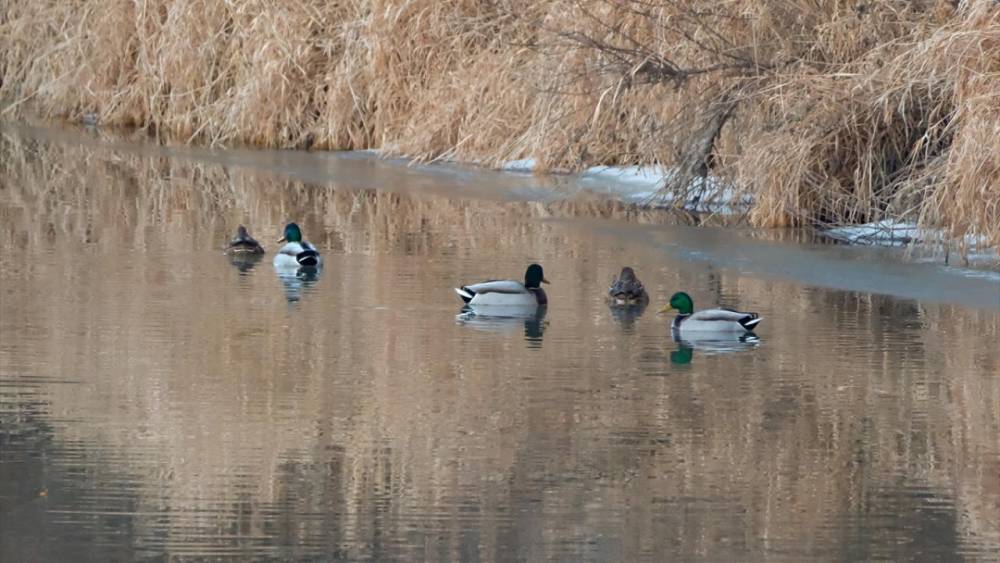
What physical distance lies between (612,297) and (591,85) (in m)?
5.71

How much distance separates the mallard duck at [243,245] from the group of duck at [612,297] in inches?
20.9

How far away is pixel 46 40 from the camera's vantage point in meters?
26.4

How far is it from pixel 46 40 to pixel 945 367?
19167mm

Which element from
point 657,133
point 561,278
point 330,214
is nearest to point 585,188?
point 657,133

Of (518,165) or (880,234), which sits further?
(518,165)

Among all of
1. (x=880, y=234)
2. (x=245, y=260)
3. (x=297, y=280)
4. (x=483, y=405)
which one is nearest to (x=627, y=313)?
(x=297, y=280)

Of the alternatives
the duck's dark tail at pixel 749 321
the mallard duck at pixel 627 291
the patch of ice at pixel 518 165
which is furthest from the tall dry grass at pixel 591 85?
the duck's dark tail at pixel 749 321

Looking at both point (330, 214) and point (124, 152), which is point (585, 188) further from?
point (124, 152)

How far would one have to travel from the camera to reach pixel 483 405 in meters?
8.32

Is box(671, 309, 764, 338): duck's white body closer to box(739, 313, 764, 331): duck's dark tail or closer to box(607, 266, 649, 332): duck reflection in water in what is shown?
box(739, 313, 764, 331): duck's dark tail

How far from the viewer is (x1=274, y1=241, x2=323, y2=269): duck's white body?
12484mm

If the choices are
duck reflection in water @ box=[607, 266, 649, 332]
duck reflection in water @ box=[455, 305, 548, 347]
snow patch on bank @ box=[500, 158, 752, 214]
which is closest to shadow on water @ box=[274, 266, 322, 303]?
duck reflection in water @ box=[455, 305, 548, 347]

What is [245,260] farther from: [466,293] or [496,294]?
[496,294]

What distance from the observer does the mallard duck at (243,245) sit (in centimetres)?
1322
